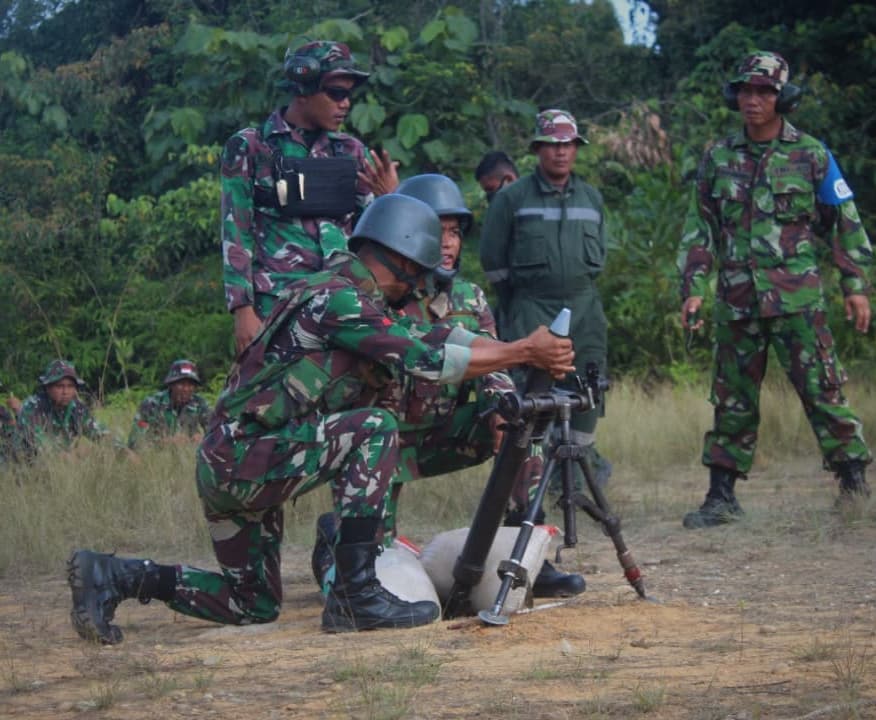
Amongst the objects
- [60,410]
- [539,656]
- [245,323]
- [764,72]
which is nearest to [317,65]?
[245,323]

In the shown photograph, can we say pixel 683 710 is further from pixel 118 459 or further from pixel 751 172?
pixel 118 459

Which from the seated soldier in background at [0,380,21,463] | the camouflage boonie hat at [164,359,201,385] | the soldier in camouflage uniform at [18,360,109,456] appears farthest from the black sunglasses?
the camouflage boonie hat at [164,359,201,385]

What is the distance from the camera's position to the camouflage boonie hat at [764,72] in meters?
7.52

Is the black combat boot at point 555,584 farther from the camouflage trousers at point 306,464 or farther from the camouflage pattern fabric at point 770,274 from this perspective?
the camouflage pattern fabric at point 770,274

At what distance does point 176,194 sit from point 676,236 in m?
4.70

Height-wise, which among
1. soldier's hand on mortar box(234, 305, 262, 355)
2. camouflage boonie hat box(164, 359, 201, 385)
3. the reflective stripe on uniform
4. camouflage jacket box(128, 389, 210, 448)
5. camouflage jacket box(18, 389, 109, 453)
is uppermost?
the reflective stripe on uniform

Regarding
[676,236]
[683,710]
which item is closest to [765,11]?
[676,236]

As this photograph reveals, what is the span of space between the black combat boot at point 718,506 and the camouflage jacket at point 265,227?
223cm

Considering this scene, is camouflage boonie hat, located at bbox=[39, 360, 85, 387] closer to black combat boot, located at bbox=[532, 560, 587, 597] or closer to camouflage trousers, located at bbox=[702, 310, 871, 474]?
camouflage trousers, located at bbox=[702, 310, 871, 474]

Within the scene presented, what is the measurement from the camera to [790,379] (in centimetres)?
766

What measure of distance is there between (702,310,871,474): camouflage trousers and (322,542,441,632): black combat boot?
109 inches

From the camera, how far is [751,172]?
7.65 metres

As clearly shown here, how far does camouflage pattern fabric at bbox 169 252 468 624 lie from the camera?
533 cm

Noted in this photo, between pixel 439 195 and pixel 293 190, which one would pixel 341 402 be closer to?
pixel 439 195
